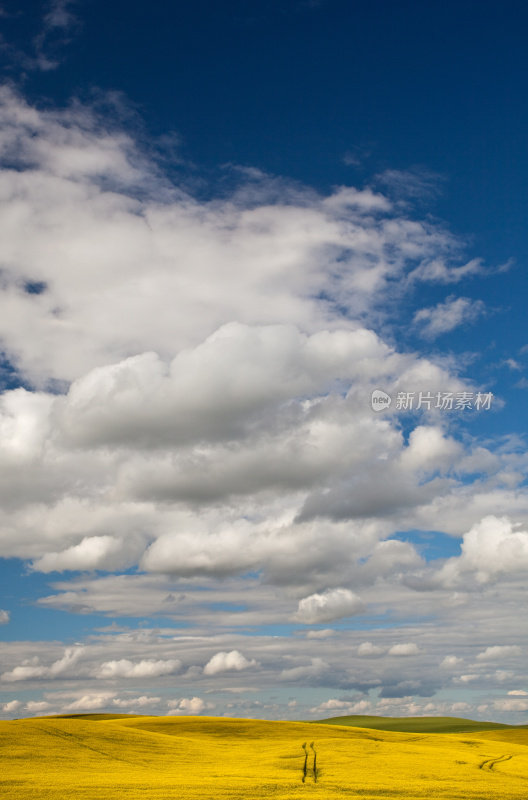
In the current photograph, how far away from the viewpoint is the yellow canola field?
49.1 meters

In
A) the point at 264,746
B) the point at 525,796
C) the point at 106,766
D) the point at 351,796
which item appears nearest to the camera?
the point at 351,796

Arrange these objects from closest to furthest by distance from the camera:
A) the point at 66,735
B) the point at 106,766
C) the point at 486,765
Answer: the point at 106,766
the point at 486,765
the point at 66,735

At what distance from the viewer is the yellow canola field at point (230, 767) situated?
4912cm

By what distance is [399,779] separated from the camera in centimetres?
5875

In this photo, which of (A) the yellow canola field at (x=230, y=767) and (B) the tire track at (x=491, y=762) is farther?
(B) the tire track at (x=491, y=762)

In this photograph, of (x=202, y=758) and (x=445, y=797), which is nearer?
(x=445, y=797)

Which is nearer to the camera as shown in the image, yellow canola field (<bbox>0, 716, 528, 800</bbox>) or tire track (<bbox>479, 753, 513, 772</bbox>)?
yellow canola field (<bbox>0, 716, 528, 800</bbox>)

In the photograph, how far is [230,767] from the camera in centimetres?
6888

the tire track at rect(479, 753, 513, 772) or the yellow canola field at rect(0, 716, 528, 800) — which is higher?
the yellow canola field at rect(0, 716, 528, 800)

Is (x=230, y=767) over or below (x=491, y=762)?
over

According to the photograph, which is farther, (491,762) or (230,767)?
(491,762)

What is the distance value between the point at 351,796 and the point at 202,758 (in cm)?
3933

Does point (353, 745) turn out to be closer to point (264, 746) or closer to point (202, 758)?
point (264, 746)

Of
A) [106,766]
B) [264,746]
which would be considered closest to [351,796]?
[106,766]
